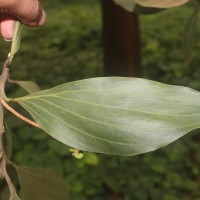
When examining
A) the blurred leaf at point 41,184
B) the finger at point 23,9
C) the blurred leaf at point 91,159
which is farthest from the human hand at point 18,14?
the blurred leaf at point 91,159

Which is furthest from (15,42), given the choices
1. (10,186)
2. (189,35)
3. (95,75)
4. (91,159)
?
(95,75)

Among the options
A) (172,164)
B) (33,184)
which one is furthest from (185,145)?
(33,184)

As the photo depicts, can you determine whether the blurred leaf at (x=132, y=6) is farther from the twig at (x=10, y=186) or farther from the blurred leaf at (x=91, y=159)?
the blurred leaf at (x=91, y=159)

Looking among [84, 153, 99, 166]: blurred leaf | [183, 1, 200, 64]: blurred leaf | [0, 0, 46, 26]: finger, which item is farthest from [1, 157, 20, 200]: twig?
[84, 153, 99, 166]: blurred leaf

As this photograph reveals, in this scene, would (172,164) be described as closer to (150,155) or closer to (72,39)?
(150,155)

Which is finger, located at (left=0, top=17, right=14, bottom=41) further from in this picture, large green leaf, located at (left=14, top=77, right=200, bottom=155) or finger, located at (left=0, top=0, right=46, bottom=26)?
large green leaf, located at (left=14, top=77, right=200, bottom=155)
